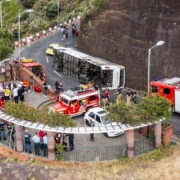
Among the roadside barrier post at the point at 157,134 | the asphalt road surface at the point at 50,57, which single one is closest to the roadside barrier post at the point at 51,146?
the roadside barrier post at the point at 157,134

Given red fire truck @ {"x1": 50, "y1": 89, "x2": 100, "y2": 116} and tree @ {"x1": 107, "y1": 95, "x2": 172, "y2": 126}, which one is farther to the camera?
red fire truck @ {"x1": 50, "y1": 89, "x2": 100, "y2": 116}

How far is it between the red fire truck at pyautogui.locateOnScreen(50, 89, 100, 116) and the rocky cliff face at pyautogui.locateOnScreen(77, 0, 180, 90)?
7106mm

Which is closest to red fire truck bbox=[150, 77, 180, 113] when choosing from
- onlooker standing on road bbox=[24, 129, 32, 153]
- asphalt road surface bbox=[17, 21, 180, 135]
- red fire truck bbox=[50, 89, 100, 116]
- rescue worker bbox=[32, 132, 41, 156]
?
asphalt road surface bbox=[17, 21, 180, 135]

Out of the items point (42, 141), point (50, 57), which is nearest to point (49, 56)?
point (50, 57)

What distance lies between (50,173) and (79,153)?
2091 millimetres

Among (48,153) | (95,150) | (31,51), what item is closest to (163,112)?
(95,150)

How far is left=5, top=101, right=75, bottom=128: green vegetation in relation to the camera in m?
25.7

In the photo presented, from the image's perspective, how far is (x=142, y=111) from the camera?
26.1 metres

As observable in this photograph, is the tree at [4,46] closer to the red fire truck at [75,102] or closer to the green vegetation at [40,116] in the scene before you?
the red fire truck at [75,102]

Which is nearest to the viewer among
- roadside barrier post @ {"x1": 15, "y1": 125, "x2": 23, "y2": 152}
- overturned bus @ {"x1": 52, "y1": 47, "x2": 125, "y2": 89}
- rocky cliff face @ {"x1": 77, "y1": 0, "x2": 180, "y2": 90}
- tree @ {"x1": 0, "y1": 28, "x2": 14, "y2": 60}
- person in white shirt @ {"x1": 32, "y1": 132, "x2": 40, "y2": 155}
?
person in white shirt @ {"x1": 32, "y1": 132, "x2": 40, "y2": 155}

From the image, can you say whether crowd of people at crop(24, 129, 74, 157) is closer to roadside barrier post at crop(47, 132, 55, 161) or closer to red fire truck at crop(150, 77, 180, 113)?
roadside barrier post at crop(47, 132, 55, 161)

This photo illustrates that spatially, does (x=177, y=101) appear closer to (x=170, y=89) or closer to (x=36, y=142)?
(x=170, y=89)

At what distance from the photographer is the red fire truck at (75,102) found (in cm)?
3206

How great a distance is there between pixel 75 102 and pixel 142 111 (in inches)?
291
